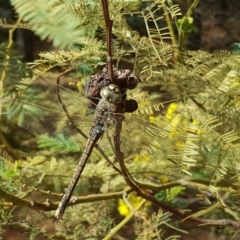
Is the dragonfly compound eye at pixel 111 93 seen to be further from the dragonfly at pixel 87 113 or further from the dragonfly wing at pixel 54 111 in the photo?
the dragonfly wing at pixel 54 111

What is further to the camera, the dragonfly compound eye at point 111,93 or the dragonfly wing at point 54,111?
the dragonfly wing at point 54,111

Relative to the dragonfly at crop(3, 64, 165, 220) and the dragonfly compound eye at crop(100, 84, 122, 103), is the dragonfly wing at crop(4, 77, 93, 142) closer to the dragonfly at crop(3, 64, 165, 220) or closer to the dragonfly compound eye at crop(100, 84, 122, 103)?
the dragonfly at crop(3, 64, 165, 220)

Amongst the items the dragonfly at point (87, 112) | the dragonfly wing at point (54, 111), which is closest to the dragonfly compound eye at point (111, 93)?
the dragonfly at point (87, 112)

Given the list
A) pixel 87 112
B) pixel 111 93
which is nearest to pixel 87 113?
pixel 87 112

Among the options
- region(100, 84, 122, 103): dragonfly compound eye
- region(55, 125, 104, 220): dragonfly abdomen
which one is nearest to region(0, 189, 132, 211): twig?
region(55, 125, 104, 220): dragonfly abdomen

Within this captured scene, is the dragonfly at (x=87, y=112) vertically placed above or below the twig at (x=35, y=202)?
above

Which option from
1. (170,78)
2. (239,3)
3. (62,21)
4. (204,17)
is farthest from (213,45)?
(62,21)

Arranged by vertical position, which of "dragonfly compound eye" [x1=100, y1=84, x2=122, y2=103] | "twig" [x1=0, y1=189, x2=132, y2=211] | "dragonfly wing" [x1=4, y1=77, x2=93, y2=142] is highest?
"dragonfly compound eye" [x1=100, y1=84, x2=122, y2=103]

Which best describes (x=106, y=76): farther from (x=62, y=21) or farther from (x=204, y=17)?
(x=204, y=17)

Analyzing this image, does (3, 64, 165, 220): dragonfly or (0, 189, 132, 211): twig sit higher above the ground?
(3, 64, 165, 220): dragonfly

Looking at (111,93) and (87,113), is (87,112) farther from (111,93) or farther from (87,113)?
(111,93)
